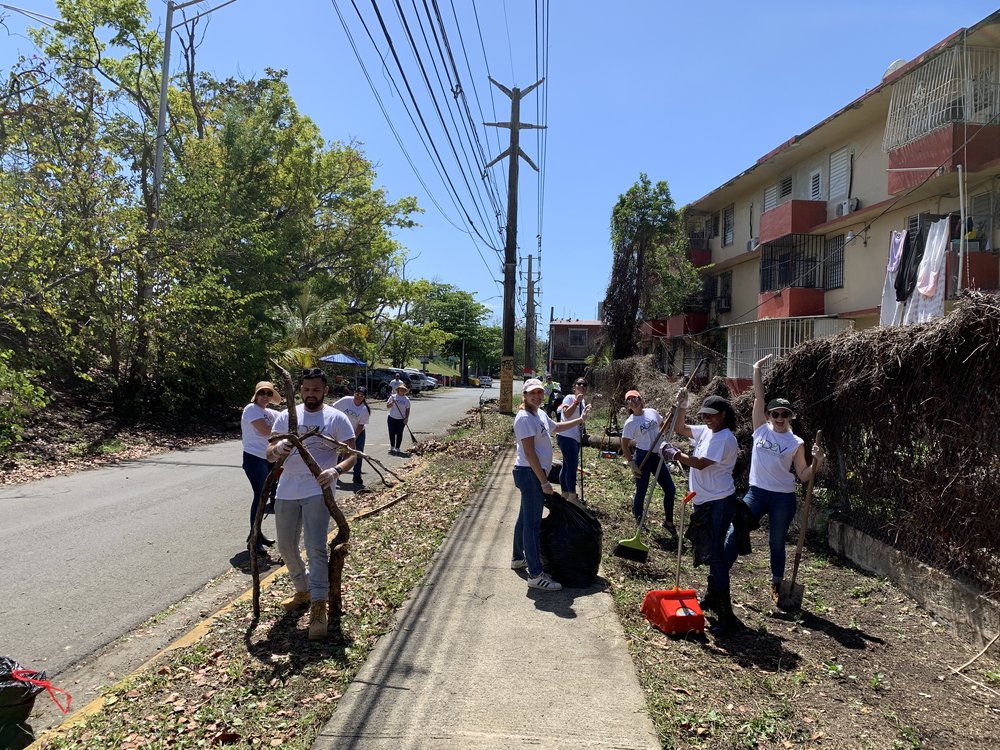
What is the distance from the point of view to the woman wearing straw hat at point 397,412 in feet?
47.7

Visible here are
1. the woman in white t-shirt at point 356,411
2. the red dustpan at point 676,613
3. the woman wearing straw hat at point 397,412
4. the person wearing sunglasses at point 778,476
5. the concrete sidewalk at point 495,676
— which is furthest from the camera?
the woman wearing straw hat at point 397,412

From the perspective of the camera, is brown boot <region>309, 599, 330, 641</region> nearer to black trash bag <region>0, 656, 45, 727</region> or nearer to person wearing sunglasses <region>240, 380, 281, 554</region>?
black trash bag <region>0, 656, 45, 727</region>

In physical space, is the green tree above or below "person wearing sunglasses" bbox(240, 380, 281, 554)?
above

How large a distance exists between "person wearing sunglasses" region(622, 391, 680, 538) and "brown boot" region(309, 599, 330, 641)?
13.7ft

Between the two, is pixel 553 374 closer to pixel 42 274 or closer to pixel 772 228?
pixel 772 228

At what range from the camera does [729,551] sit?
521cm

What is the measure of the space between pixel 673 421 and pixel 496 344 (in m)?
78.3

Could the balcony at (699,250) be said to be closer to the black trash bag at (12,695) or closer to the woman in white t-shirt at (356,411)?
the woman in white t-shirt at (356,411)

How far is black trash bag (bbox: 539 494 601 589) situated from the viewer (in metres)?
5.80

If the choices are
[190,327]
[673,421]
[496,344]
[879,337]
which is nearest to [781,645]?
[673,421]

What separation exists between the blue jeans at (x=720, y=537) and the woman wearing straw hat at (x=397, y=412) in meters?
10.0

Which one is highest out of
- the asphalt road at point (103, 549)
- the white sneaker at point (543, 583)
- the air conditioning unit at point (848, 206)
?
the air conditioning unit at point (848, 206)

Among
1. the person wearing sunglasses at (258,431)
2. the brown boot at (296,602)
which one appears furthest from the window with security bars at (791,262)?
the brown boot at (296,602)

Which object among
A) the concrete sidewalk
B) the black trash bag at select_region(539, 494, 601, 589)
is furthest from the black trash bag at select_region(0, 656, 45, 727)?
the black trash bag at select_region(539, 494, 601, 589)
